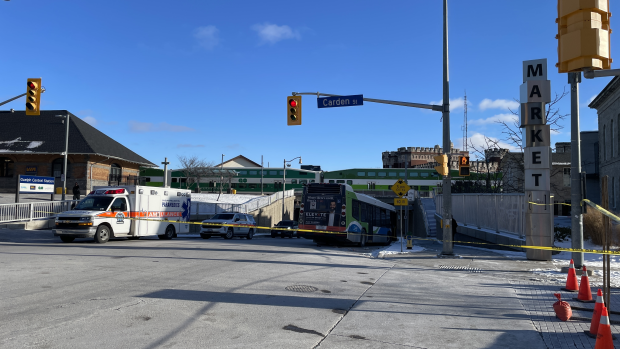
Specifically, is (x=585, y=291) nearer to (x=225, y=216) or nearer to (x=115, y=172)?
(x=225, y=216)

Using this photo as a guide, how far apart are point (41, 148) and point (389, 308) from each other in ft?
161

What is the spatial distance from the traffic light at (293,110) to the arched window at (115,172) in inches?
1539

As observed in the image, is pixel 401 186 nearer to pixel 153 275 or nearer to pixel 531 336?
pixel 153 275

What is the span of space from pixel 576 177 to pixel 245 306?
32.0 ft

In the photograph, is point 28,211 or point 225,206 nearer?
point 28,211

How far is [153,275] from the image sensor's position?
9969mm

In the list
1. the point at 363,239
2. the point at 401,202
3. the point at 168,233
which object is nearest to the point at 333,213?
the point at 363,239

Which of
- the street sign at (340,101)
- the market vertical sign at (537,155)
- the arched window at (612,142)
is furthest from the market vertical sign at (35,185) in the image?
the arched window at (612,142)

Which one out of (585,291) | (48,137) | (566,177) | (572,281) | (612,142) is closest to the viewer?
(585,291)

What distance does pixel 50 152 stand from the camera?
46.6 metres

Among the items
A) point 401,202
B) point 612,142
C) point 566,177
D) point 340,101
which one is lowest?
point 401,202

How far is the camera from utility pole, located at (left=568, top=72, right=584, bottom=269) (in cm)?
1220

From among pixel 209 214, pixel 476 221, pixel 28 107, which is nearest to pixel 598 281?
pixel 476 221

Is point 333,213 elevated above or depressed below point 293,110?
below
